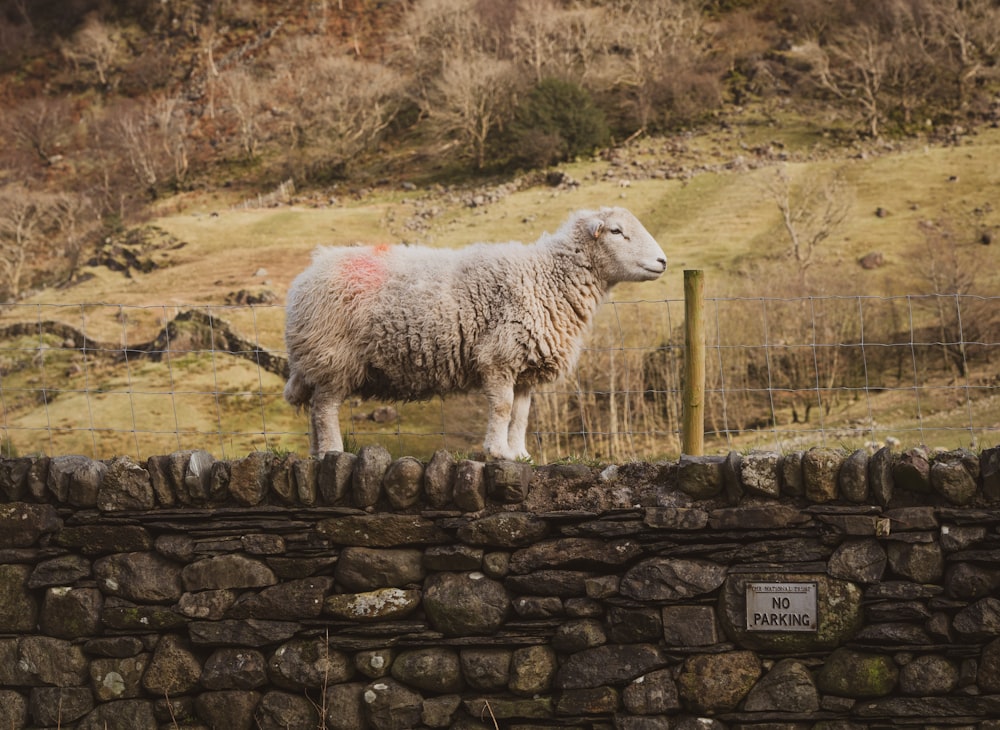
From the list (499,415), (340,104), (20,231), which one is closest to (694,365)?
(499,415)

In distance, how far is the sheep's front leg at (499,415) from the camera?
7367 mm

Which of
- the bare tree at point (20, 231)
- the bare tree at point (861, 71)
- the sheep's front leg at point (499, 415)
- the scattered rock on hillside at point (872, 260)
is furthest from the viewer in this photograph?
the bare tree at point (861, 71)

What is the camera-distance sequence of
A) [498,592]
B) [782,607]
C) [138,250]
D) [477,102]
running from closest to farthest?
[782,607], [498,592], [138,250], [477,102]

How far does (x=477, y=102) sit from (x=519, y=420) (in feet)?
155

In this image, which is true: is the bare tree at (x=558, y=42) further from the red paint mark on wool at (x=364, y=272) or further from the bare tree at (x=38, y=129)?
the red paint mark on wool at (x=364, y=272)

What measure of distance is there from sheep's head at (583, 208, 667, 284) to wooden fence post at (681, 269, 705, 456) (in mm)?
1216

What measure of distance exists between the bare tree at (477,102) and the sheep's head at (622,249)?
43866mm

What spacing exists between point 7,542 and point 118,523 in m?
0.72

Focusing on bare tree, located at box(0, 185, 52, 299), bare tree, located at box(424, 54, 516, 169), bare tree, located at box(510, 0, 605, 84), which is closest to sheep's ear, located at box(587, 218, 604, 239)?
bare tree, located at box(0, 185, 52, 299)

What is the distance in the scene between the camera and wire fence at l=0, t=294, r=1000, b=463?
16188 millimetres

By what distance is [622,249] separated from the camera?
787 centimetres

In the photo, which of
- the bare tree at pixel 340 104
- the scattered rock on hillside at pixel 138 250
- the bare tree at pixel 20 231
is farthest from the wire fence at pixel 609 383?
the bare tree at pixel 340 104

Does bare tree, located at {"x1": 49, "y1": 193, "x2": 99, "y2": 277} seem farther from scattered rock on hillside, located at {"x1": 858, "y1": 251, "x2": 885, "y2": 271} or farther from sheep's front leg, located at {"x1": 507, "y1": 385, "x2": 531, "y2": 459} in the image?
sheep's front leg, located at {"x1": 507, "y1": 385, "x2": 531, "y2": 459}

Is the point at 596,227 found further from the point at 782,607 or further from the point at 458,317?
the point at 782,607
